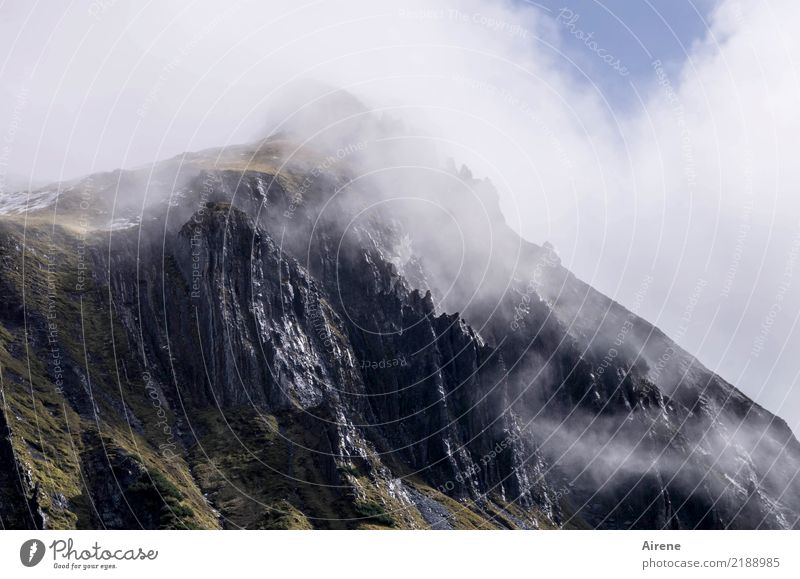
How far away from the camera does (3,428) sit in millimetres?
150625

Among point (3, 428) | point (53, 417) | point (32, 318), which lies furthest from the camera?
point (32, 318)

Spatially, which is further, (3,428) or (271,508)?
(271,508)
